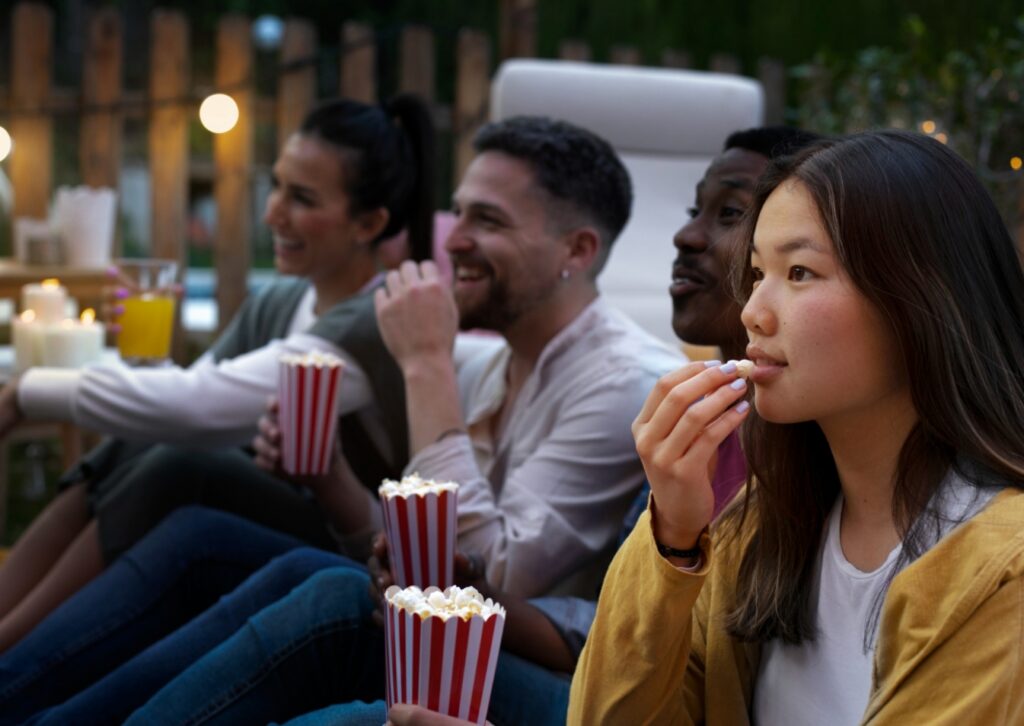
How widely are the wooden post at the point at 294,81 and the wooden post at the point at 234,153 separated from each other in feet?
0.57

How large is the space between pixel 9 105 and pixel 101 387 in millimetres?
3270

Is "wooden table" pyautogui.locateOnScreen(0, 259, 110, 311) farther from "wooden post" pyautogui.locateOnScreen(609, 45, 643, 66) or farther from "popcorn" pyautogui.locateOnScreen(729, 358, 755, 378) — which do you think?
"popcorn" pyautogui.locateOnScreen(729, 358, 755, 378)

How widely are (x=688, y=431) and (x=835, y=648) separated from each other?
0.25 m

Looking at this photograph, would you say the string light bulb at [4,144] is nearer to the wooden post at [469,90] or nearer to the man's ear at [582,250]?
the wooden post at [469,90]

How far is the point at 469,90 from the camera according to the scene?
577 centimetres

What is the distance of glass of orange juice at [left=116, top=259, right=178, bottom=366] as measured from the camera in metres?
2.69

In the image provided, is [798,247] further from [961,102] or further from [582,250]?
[961,102]

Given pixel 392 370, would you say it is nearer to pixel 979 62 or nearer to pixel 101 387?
pixel 101 387

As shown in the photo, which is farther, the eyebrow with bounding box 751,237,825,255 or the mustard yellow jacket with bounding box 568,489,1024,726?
the eyebrow with bounding box 751,237,825,255

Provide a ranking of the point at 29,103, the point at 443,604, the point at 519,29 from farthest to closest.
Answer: the point at 519,29, the point at 29,103, the point at 443,604

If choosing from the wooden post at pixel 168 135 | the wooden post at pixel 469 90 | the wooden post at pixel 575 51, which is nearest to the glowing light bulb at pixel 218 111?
the wooden post at pixel 168 135

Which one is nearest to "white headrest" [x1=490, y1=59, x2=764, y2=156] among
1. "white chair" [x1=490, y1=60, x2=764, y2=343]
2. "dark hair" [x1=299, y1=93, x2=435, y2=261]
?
"white chair" [x1=490, y1=60, x2=764, y2=343]

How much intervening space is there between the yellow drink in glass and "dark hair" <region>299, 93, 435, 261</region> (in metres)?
0.44

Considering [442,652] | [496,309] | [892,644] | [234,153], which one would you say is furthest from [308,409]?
[234,153]
